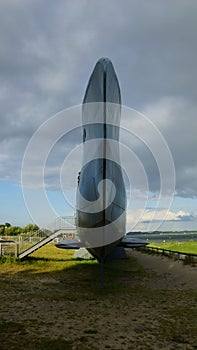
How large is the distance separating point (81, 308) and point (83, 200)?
352cm

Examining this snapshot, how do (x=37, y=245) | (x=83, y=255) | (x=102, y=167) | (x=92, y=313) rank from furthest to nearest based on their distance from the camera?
(x=83, y=255) → (x=37, y=245) → (x=102, y=167) → (x=92, y=313)

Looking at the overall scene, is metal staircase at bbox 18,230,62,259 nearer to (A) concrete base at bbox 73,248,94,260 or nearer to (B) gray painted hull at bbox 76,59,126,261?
(A) concrete base at bbox 73,248,94,260

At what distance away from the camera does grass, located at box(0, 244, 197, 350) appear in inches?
239

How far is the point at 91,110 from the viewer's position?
12594mm

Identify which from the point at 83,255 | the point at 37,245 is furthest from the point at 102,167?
the point at 83,255

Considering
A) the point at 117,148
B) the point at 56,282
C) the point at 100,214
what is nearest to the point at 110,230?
the point at 100,214

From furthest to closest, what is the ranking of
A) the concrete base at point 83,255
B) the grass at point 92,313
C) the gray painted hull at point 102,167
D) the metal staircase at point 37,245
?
1. the concrete base at point 83,255
2. the metal staircase at point 37,245
3. the gray painted hull at point 102,167
4. the grass at point 92,313

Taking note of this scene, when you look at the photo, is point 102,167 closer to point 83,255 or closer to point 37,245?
point 37,245

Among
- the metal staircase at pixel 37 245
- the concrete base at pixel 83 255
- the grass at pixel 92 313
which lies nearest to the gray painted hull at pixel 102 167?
the grass at pixel 92 313

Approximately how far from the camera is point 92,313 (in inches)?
328

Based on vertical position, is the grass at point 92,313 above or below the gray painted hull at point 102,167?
below

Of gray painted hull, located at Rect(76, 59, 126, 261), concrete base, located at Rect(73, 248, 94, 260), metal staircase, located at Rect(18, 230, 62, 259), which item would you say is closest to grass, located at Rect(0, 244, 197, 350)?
gray painted hull, located at Rect(76, 59, 126, 261)

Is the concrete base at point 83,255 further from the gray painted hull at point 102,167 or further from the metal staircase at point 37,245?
the gray painted hull at point 102,167

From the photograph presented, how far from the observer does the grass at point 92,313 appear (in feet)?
19.9
